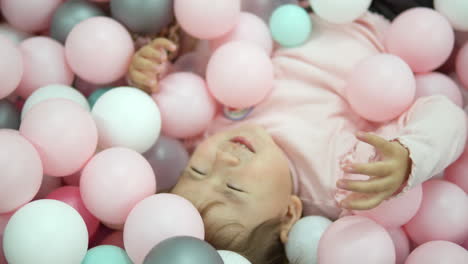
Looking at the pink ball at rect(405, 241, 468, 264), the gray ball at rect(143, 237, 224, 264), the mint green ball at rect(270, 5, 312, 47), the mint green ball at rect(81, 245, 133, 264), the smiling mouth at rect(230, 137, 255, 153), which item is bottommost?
the mint green ball at rect(81, 245, 133, 264)

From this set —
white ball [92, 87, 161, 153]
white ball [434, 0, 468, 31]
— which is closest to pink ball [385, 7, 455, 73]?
white ball [434, 0, 468, 31]

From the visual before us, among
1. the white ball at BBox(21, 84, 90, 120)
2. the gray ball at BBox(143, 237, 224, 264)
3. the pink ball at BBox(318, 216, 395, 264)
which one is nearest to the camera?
the gray ball at BBox(143, 237, 224, 264)

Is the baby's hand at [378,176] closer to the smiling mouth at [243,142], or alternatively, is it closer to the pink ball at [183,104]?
the smiling mouth at [243,142]

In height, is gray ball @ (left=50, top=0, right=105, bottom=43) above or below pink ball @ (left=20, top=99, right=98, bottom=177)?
above

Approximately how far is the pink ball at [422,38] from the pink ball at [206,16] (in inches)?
14.7

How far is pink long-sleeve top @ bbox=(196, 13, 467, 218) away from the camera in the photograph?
1181 millimetres

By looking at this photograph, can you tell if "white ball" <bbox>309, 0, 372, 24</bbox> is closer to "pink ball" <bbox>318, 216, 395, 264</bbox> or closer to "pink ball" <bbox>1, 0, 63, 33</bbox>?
"pink ball" <bbox>318, 216, 395, 264</bbox>

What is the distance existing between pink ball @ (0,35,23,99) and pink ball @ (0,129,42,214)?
5.4 inches

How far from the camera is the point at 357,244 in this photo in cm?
99

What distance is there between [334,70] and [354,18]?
0.13 m

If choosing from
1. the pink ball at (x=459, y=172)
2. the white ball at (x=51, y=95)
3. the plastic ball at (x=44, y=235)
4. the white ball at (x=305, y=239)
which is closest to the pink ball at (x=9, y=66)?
the white ball at (x=51, y=95)

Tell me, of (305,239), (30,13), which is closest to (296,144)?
(305,239)

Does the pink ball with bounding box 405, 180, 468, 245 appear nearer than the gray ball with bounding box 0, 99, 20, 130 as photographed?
Yes

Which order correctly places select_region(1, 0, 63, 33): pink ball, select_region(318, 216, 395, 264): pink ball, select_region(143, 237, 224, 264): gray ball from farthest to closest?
select_region(1, 0, 63, 33): pink ball
select_region(318, 216, 395, 264): pink ball
select_region(143, 237, 224, 264): gray ball
